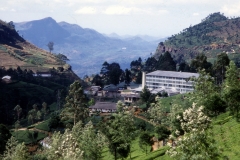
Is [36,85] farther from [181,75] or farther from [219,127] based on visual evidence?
[219,127]

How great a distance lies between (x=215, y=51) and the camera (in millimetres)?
182875

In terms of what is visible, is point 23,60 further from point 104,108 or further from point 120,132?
point 120,132

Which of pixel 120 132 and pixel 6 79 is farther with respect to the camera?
pixel 6 79

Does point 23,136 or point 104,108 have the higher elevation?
point 104,108

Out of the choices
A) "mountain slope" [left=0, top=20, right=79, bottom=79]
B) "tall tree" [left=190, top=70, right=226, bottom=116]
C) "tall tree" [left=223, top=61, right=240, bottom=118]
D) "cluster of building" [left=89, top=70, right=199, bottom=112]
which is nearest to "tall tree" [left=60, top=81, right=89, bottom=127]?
"tall tree" [left=190, top=70, right=226, bottom=116]

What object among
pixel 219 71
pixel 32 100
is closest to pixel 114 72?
pixel 32 100

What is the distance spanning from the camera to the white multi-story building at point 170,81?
11206cm

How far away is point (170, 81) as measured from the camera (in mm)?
116000

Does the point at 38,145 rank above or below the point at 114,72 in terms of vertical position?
below

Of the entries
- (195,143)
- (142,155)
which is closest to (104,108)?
(142,155)

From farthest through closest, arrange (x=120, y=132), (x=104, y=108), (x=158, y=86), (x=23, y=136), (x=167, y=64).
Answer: (x=167, y=64) → (x=158, y=86) → (x=104, y=108) → (x=23, y=136) → (x=120, y=132)

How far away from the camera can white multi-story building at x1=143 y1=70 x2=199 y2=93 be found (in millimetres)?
112062

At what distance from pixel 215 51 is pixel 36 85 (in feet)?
347

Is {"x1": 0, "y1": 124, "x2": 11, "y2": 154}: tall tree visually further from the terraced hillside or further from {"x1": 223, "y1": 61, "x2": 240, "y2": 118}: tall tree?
the terraced hillside
